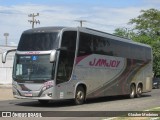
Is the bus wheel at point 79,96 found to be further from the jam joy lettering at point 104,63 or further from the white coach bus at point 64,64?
the jam joy lettering at point 104,63

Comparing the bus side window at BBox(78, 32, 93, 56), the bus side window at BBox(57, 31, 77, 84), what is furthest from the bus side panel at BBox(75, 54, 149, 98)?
the bus side window at BBox(57, 31, 77, 84)

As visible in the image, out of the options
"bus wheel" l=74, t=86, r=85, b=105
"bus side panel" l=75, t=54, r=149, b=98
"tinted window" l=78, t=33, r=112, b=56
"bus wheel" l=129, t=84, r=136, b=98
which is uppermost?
"tinted window" l=78, t=33, r=112, b=56

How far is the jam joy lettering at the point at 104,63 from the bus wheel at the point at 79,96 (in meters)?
1.54

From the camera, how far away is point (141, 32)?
69688 millimetres

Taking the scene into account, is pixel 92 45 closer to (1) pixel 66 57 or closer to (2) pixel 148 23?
(1) pixel 66 57

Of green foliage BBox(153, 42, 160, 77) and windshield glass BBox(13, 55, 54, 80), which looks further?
green foliage BBox(153, 42, 160, 77)

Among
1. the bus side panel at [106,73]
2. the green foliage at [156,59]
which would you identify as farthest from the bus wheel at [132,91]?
the green foliage at [156,59]

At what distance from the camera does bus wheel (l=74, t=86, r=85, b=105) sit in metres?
22.0

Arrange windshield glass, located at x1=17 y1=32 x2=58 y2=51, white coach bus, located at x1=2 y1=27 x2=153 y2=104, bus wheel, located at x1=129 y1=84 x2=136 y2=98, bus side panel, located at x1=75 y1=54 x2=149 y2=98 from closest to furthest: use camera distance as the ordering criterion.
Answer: white coach bus, located at x1=2 y1=27 x2=153 y2=104 → windshield glass, located at x1=17 y1=32 x2=58 y2=51 → bus side panel, located at x1=75 y1=54 x2=149 y2=98 → bus wheel, located at x1=129 y1=84 x2=136 y2=98

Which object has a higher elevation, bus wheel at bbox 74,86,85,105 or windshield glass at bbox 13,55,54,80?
windshield glass at bbox 13,55,54,80

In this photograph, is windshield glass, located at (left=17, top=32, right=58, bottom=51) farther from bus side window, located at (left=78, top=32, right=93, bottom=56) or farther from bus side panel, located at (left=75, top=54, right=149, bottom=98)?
bus side panel, located at (left=75, top=54, right=149, bottom=98)

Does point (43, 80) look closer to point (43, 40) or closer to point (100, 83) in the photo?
point (43, 40)

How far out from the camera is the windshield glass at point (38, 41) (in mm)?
20547

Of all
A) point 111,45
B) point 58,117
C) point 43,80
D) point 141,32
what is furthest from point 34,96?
point 141,32
